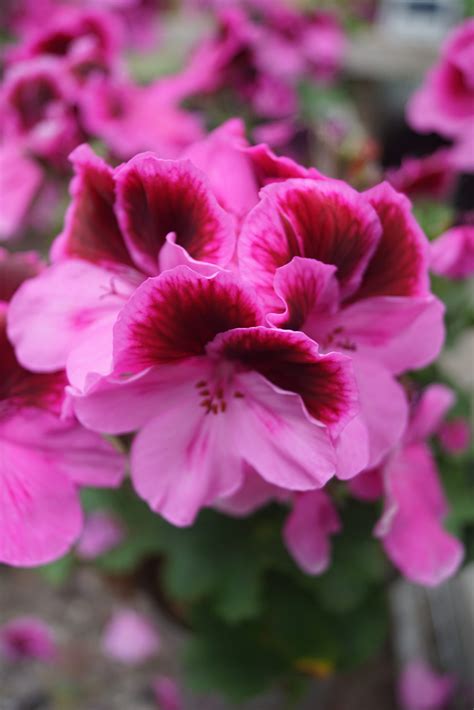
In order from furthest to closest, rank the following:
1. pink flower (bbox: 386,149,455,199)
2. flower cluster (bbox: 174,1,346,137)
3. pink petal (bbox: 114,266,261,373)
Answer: flower cluster (bbox: 174,1,346,137)
pink flower (bbox: 386,149,455,199)
pink petal (bbox: 114,266,261,373)

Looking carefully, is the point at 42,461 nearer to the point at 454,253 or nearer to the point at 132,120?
the point at 454,253

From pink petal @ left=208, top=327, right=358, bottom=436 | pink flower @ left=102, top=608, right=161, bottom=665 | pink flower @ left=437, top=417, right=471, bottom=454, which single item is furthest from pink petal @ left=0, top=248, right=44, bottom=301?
pink flower @ left=102, top=608, right=161, bottom=665

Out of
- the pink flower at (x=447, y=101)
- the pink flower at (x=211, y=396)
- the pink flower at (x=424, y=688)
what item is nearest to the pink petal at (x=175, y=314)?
the pink flower at (x=211, y=396)

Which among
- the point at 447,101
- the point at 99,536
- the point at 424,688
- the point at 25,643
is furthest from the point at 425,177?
the point at 25,643

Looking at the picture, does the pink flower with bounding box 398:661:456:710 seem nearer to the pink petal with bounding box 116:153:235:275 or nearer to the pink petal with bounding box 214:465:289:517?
the pink petal with bounding box 214:465:289:517

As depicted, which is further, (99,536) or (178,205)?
(99,536)

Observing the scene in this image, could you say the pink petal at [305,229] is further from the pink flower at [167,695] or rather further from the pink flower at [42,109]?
the pink flower at [167,695]

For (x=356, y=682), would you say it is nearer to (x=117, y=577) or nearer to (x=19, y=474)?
(x=117, y=577)
